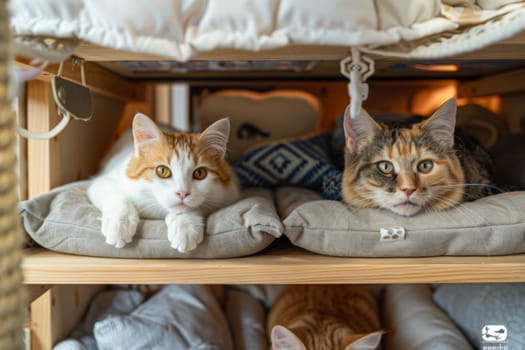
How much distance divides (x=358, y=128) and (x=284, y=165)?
0.48m

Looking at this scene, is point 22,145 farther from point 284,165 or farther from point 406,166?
point 406,166

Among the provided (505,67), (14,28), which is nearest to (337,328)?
(14,28)

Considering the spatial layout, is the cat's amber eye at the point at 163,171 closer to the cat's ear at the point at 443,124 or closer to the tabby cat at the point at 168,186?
the tabby cat at the point at 168,186

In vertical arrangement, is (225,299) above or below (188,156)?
below

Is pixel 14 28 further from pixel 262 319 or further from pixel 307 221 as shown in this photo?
pixel 262 319

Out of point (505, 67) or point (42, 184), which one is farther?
point (505, 67)

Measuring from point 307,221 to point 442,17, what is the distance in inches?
18.1

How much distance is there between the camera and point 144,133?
3.47 ft

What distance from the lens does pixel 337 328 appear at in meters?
1.11

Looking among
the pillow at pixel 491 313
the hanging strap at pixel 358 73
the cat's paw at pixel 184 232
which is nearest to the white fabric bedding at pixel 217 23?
the hanging strap at pixel 358 73

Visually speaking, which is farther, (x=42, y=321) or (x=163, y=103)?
(x=163, y=103)

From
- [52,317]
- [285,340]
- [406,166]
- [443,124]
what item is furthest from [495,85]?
[52,317]

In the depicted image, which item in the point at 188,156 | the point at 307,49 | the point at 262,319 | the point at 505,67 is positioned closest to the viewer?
the point at 307,49

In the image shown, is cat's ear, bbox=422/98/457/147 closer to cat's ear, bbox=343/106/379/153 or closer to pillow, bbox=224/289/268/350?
cat's ear, bbox=343/106/379/153
